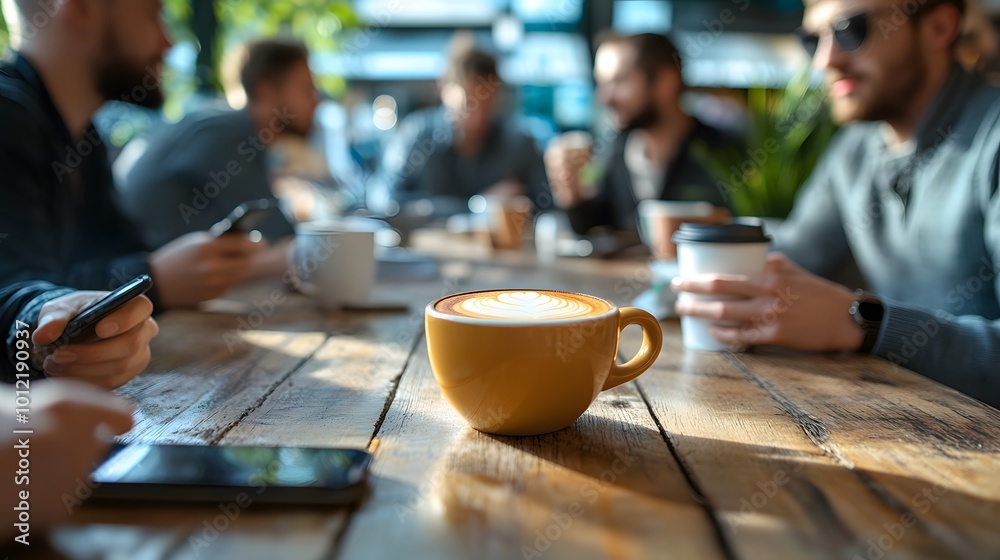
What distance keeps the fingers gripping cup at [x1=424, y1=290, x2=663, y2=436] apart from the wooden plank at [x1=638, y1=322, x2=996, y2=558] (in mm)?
104

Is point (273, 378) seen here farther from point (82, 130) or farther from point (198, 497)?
point (82, 130)

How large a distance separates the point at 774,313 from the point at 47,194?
4.14 ft

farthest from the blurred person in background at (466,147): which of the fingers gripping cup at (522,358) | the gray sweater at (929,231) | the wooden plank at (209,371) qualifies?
the fingers gripping cup at (522,358)

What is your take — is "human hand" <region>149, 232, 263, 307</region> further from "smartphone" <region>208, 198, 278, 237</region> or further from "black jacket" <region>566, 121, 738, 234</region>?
"black jacket" <region>566, 121, 738, 234</region>

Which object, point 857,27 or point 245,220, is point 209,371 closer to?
point 245,220

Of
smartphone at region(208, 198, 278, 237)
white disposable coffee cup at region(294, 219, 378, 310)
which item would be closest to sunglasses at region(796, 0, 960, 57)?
white disposable coffee cup at region(294, 219, 378, 310)

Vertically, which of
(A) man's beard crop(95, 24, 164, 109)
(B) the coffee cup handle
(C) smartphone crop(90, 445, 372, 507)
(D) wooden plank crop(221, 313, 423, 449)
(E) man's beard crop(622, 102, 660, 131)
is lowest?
(D) wooden plank crop(221, 313, 423, 449)

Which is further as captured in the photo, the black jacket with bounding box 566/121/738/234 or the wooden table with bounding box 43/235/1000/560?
the black jacket with bounding box 566/121/738/234

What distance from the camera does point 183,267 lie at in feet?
4.06

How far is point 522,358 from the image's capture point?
1.88 ft

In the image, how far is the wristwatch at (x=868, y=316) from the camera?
969mm

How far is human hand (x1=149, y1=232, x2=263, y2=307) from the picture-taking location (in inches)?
48.8

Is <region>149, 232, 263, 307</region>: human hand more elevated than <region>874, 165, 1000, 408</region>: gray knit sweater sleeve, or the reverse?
<region>149, 232, 263, 307</region>: human hand

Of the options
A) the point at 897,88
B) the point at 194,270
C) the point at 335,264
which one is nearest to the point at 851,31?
the point at 897,88
